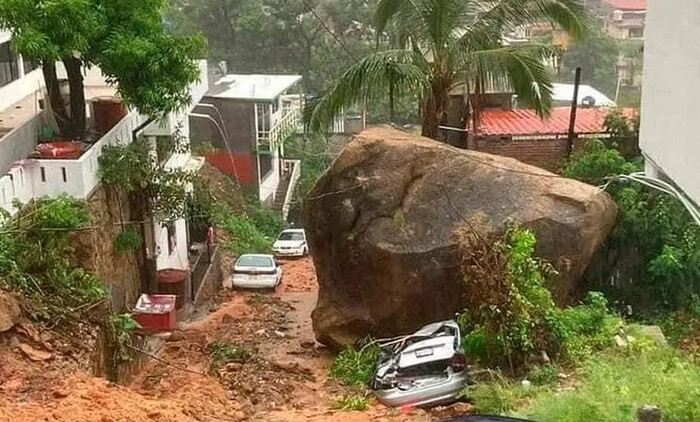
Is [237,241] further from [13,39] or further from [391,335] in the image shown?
[13,39]

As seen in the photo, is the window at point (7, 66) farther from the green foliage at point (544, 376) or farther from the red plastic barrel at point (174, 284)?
the green foliage at point (544, 376)

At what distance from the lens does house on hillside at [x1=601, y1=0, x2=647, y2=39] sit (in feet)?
103

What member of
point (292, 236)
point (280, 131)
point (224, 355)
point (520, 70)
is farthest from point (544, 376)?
point (280, 131)

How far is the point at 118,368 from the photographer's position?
12523mm

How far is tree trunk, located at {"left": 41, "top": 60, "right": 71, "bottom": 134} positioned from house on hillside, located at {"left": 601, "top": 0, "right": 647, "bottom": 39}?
2186 centimetres

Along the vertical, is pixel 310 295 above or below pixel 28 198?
below

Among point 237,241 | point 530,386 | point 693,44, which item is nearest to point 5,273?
point 530,386

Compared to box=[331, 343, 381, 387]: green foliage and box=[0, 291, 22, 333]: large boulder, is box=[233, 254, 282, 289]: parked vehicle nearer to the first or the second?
box=[331, 343, 381, 387]: green foliage

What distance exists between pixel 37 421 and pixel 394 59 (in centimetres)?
847

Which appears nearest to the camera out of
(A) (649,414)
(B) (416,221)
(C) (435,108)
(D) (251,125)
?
(A) (649,414)

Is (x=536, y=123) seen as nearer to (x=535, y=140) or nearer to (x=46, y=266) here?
(x=535, y=140)

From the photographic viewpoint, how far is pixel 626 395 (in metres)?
8.62

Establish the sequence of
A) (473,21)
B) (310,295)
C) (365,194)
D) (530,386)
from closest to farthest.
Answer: (530,386) → (365,194) → (473,21) → (310,295)

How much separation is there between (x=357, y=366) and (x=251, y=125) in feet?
50.8
